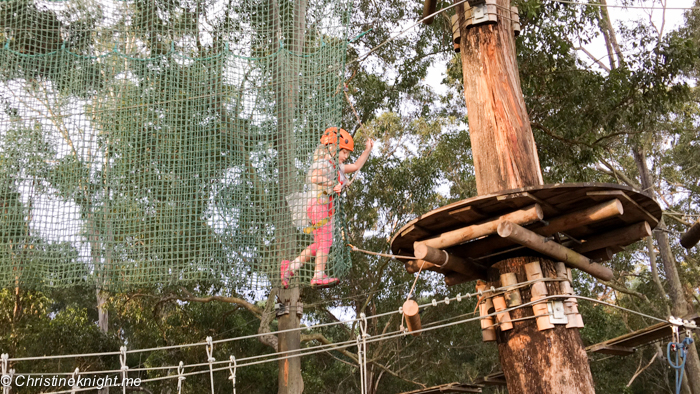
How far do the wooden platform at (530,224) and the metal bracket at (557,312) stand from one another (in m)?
0.27

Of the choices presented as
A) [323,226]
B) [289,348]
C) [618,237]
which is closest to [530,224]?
[618,237]

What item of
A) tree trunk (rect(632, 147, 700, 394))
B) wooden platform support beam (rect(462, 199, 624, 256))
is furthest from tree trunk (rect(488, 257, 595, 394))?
tree trunk (rect(632, 147, 700, 394))

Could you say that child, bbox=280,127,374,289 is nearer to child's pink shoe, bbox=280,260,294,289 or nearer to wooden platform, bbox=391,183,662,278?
child's pink shoe, bbox=280,260,294,289

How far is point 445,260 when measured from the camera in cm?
307

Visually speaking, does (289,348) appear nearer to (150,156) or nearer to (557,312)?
(150,156)

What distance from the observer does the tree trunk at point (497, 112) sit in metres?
3.12

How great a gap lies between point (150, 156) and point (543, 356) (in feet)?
8.69

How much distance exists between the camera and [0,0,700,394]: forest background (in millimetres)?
6789

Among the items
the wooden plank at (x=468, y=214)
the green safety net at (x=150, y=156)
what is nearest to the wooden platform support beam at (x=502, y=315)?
the wooden plank at (x=468, y=214)

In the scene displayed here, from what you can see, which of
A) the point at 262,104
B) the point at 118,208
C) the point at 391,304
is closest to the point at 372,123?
the point at 391,304

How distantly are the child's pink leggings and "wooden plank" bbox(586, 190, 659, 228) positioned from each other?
155 cm

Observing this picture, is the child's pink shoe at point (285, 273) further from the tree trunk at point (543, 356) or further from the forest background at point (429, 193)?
the forest background at point (429, 193)

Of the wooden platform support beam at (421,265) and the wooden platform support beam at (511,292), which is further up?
the wooden platform support beam at (421,265)

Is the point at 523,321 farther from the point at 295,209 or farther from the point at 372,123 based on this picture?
the point at 372,123
